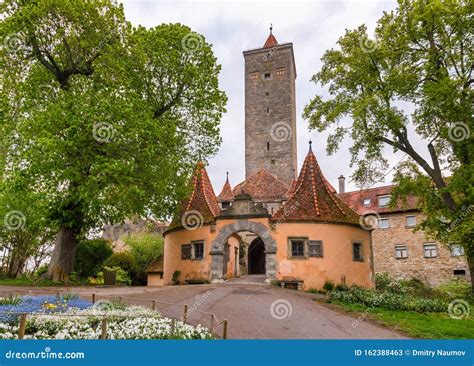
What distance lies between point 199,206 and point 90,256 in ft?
33.9

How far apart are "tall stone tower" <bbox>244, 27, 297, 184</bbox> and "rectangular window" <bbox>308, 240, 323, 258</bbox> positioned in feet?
69.4

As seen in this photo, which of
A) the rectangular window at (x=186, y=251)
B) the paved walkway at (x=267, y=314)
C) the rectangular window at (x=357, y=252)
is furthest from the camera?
the rectangular window at (x=186, y=251)

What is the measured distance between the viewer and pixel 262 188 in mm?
32969

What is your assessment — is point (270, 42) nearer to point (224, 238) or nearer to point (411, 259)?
point (411, 259)

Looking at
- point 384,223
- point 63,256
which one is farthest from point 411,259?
Answer: point 63,256

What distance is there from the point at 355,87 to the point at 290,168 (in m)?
20.9

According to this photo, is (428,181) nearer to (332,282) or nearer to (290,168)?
(332,282)

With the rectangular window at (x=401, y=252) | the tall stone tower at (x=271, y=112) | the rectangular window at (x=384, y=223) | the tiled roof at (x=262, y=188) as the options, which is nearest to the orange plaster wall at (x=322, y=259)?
the tiled roof at (x=262, y=188)

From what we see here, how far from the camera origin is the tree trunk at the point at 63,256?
61.3 ft

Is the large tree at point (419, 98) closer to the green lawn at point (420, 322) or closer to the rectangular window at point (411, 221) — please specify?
the green lawn at point (420, 322)

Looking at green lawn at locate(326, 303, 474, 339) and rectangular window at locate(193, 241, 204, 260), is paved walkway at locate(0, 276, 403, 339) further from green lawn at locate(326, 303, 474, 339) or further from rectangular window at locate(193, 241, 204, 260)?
rectangular window at locate(193, 241, 204, 260)

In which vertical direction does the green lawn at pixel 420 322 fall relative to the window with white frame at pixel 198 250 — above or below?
below

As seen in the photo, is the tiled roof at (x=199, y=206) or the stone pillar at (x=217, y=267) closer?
the stone pillar at (x=217, y=267)

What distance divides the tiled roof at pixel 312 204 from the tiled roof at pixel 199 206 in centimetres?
363
